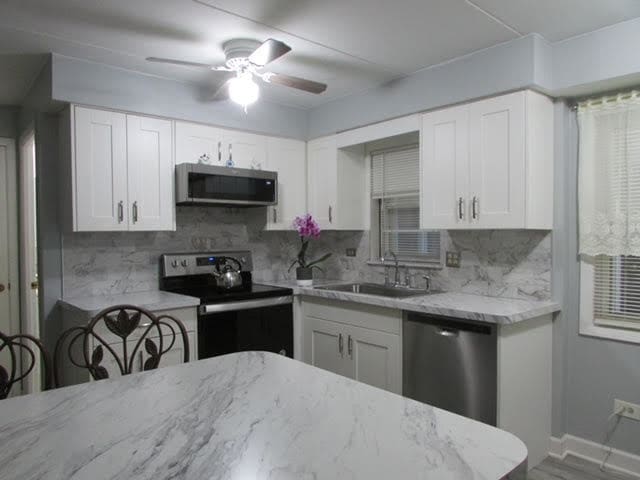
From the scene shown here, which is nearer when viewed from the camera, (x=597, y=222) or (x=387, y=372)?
(x=597, y=222)

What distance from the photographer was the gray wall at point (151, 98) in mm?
2670

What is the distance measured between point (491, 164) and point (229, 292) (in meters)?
1.86

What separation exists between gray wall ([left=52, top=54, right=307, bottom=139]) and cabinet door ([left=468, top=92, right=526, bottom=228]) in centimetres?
156

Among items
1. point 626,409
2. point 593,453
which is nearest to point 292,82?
point 626,409

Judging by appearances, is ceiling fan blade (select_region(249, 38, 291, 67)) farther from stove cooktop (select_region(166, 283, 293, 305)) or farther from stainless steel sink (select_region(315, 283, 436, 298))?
stainless steel sink (select_region(315, 283, 436, 298))

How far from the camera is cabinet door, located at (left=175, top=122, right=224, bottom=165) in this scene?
316 cm

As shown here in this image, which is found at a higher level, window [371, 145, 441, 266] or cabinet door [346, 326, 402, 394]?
window [371, 145, 441, 266]

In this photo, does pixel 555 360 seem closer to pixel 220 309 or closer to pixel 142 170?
pixel 220 309

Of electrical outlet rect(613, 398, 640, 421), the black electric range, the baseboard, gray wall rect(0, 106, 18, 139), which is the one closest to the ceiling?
gray wall rect(0, 106, 18, 139)

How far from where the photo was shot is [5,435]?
102 centimetres

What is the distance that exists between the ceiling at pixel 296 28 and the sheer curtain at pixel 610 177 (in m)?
0.46

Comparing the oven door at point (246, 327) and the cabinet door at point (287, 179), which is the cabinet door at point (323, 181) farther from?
the oven door at point (246, 327)

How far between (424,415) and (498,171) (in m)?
1.88

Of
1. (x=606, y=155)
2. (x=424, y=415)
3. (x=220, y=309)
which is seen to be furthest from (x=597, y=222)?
(x=220, y=309)
